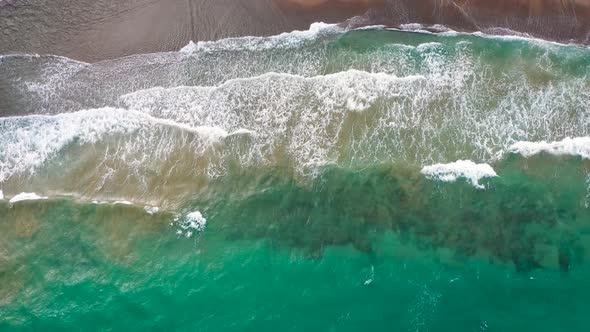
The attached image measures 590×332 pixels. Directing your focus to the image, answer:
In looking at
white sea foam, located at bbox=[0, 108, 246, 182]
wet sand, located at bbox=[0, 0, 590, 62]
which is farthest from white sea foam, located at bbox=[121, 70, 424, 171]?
wet sand, located at bbox=[0, 0, 590, 62]

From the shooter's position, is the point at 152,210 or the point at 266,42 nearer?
the point at 152,210

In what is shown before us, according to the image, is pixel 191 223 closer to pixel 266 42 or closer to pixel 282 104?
pixel 282 104

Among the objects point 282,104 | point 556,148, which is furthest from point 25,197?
point 556,148

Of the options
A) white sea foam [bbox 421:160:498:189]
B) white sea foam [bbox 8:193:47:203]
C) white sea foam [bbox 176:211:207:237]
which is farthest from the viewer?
white sea foam [bbox 8:193:47:203]

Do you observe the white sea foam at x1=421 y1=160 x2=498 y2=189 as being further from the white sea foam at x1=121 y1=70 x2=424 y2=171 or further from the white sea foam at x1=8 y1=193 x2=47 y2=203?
the white sea foam at x1=8 y1=193 x2=47 y2=203

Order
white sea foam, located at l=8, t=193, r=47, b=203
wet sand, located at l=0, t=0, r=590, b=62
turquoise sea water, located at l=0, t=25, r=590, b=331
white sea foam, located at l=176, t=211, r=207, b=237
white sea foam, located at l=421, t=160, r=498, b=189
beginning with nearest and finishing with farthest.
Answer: turquoise sea water, located at l=0, t=25, r=590, b=331 → white sea foam, located at l=176, t=211, r=207, b=237 → white sea foam, located at l=421, t=160, r=498, b=189 → white sea foam, located at l=8, t=193, r=47, b=203 → wet sand, located at l=0, t=0, r=590, b=62

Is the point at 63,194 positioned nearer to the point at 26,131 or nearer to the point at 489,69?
the point at 26,131

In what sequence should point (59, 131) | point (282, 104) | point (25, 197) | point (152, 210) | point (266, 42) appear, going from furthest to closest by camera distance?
point (266, 42)
point (282, 104)
point (59, 131)
point (25, 197)
point (152, 210)
